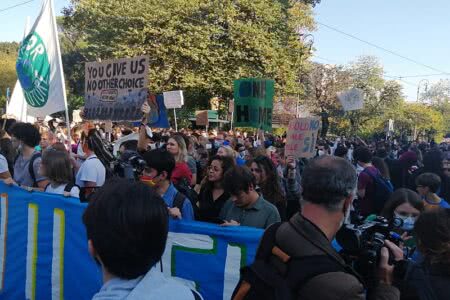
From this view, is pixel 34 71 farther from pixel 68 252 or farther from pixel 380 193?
pixel 380 193

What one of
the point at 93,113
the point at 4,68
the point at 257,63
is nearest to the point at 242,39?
the point at 257,63

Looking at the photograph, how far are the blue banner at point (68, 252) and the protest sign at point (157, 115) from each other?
4517mm

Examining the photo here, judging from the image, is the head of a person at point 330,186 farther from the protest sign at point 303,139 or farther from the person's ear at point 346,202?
the protest sign at point 303,139

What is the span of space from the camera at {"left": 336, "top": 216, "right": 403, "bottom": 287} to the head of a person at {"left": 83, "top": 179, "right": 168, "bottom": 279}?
70 cm

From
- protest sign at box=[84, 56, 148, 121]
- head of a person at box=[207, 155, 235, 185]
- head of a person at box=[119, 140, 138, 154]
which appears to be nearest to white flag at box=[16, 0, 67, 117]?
protest sign at box=[84, 56, 148, 121]

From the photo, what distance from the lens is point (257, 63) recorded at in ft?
88.0

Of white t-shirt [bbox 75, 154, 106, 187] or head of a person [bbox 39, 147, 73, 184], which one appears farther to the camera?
white t-shirt [bbox 75, 154, 106, 187]

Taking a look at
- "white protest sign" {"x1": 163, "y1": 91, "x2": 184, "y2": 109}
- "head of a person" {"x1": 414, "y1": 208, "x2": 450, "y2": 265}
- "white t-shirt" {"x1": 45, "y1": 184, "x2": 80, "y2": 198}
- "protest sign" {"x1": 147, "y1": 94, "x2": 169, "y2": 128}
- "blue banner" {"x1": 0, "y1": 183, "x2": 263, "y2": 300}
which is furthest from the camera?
"white protest sign" {"x1": 163, "y1": 91, "x2": 184, "y2": 109}

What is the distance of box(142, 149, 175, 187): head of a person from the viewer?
3670mm

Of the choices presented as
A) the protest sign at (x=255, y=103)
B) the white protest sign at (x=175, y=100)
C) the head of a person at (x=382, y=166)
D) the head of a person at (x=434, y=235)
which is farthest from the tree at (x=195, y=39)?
the head of a person at (x=434, y=235)

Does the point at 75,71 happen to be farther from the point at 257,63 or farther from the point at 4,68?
the point at 257,63

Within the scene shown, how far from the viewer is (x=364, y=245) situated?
178 cm

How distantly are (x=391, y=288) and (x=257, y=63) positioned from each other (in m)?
25.6

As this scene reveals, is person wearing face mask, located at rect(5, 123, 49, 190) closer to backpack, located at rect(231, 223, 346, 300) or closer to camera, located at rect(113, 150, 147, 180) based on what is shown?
camera, located at rect(113, 150, 147, 180)
